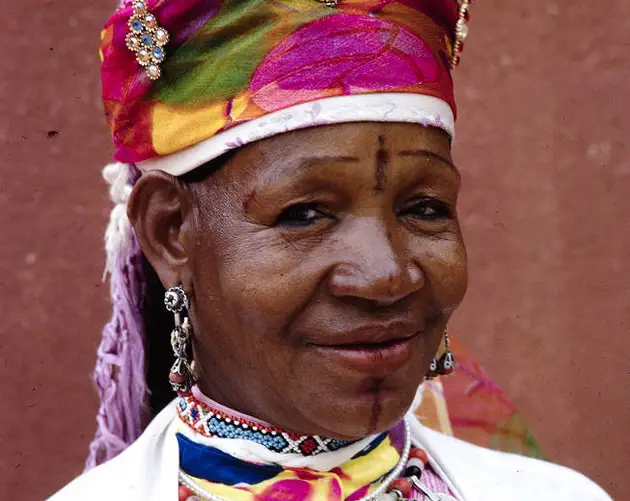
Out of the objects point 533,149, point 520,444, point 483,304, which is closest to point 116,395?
point 520,444

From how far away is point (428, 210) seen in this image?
5.91ft

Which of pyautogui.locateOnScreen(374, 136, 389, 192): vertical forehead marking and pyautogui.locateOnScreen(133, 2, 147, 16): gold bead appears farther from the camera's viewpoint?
pyautogui.locateOnScreen(133, 2, 147, 16): gold bead

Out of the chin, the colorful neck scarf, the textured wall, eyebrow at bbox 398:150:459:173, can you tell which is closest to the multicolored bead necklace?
the colorful neck scarf

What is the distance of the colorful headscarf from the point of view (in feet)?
5.52

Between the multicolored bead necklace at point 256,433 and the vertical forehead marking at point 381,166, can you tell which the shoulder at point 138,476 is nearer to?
the multicolored bead necklace at point 256,433

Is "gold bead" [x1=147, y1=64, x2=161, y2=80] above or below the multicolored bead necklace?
above

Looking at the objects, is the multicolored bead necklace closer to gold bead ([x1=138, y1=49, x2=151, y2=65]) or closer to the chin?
the chin

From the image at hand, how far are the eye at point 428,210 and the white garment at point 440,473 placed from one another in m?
0.56

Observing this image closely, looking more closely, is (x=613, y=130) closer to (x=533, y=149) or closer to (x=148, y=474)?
(x=533, y=149)

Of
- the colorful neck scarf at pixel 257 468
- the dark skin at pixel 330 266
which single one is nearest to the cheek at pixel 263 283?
the dark skin at pixel 330 266

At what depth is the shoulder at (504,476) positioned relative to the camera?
6.70 feet

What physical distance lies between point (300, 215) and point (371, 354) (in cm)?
28

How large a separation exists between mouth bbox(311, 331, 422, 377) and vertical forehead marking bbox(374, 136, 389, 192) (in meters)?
0.27

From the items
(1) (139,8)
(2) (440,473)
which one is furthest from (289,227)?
(2) (440,473)
